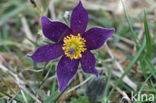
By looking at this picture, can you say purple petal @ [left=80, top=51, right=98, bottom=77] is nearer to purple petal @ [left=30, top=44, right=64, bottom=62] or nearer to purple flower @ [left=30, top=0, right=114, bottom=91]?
purple flower @ [left=30, top=0, right=114, bottom=91]

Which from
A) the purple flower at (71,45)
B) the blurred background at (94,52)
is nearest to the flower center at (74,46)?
the purple flower at (71,45)

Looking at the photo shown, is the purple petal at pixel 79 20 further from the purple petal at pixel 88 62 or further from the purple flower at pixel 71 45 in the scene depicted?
the purple petal at pixel 88 62

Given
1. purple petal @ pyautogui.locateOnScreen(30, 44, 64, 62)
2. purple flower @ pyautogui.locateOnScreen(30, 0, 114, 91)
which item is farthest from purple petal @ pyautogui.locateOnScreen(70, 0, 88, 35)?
purple petal @ pyautogui.locateOnScreen(30, 44, 64, 62)

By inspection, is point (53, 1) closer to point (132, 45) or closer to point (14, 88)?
point (132, 45)

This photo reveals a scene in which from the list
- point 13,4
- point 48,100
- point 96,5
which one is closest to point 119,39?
point 96,5

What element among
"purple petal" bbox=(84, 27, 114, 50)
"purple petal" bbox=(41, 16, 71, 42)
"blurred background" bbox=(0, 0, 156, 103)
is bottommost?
Result: "blurred background" bbox=(0, 0, 156, 103)

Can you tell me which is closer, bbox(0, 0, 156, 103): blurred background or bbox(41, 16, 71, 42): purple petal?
bbox(41, 16, 71, 42): purple petal
